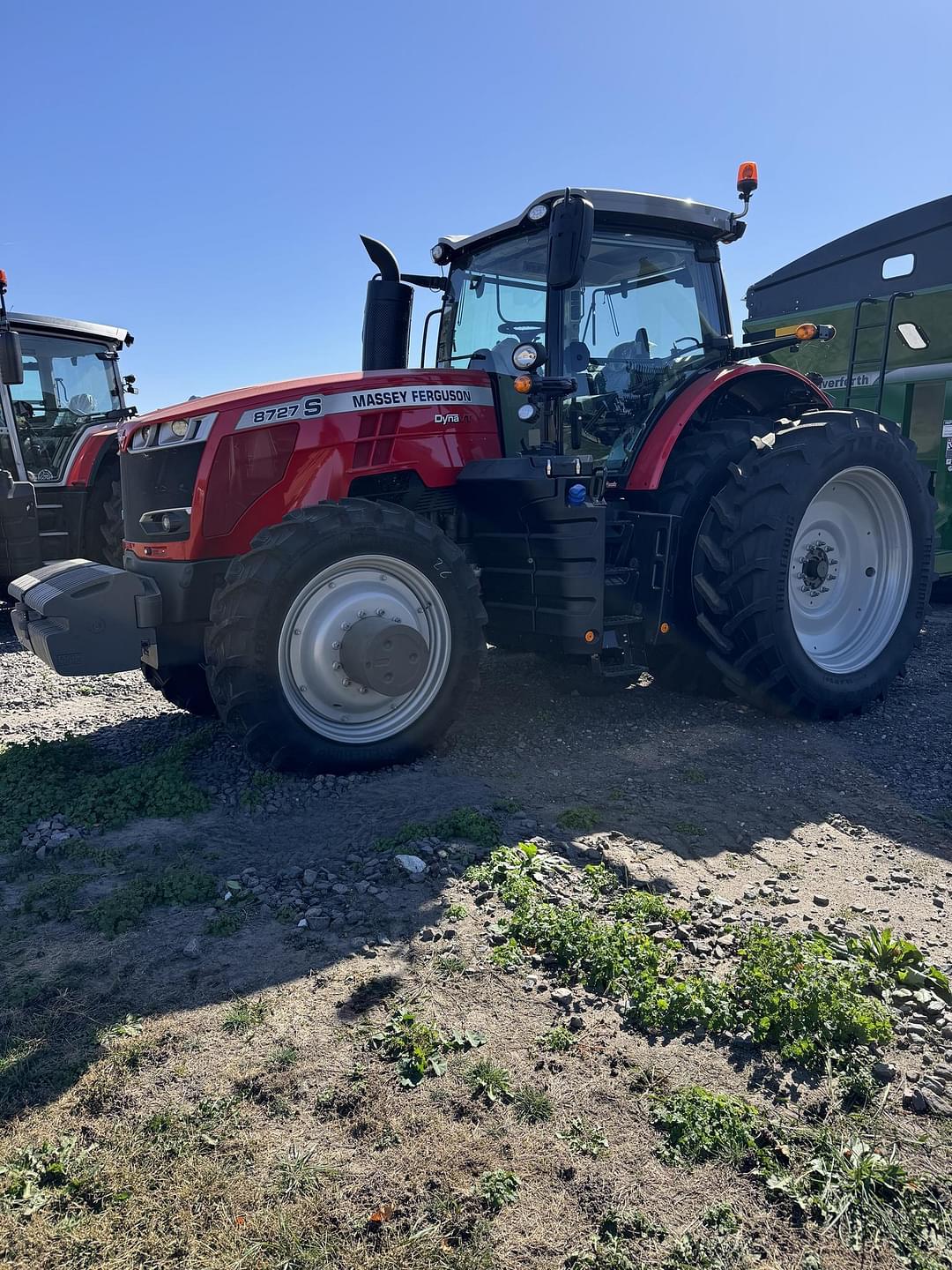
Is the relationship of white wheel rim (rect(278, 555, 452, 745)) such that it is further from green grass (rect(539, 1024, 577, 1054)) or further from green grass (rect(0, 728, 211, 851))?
green grass (rect(539, 1024, 577, 1054))

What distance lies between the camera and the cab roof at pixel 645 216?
16.1 ft

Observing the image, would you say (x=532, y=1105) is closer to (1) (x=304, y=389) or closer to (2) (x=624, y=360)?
(1) (x=304, y=389)

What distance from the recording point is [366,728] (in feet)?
14.8

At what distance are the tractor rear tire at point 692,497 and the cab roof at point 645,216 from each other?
1.10 meters

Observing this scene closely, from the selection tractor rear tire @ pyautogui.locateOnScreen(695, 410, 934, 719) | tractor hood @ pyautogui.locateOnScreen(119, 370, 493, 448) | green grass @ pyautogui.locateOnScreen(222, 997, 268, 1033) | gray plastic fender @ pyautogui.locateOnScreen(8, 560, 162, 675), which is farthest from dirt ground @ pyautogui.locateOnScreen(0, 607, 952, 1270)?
tractor hood @ pyautogui.locateOnScreen(119, 370, 493, 448)

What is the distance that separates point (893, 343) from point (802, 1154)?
24.4 ft

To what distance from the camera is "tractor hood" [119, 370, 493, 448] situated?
4375mm

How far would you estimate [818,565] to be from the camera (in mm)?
5500

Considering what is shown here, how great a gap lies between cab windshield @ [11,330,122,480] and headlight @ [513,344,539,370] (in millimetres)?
6454

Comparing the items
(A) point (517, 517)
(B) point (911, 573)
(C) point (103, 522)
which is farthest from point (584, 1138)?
(C) point (103, 522)

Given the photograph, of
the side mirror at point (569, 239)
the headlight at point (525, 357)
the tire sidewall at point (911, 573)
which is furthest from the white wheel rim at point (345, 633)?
the tire sidewall at point (911, 573)

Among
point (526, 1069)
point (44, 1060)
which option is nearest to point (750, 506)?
point (526, 1069)

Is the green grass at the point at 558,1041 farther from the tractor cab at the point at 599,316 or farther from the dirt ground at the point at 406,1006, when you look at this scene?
the tractor cab at the point at 599,316

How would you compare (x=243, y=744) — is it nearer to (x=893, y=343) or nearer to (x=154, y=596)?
(x=154, y=596)
